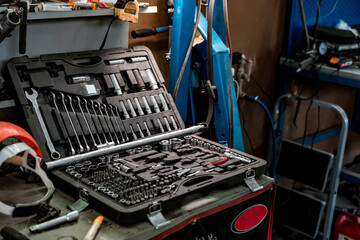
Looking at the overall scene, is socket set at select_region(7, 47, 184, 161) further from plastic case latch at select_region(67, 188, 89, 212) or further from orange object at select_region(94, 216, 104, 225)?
orange object at select_region(94, 216, 104, 225)

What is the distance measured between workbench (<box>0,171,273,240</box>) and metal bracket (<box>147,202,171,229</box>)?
0.4 inches

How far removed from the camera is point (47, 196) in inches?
44.5

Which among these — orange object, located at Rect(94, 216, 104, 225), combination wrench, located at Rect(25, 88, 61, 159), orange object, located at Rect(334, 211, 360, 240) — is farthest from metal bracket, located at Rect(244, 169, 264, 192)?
orange object, located at Rect(334, 211, 360, 240)

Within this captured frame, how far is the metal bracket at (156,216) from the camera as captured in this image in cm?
107

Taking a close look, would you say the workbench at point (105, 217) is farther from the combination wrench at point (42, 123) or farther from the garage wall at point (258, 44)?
the garage wall at point (258, 44)

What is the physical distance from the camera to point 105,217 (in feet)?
3.60

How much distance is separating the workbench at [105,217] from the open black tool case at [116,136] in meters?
0.02

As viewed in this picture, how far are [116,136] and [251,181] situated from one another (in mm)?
478

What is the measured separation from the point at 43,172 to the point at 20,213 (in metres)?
0.15

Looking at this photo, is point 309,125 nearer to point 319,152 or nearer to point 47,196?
point 319,152

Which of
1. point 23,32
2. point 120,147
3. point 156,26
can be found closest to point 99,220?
point 120,147

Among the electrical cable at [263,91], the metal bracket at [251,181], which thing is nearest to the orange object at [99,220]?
the metal bracket at [251,181]

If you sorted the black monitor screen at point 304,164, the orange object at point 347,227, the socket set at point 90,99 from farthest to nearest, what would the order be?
the black monitor screen at point 304,164
the orange object at point 347,227
the socket set at point 90,99

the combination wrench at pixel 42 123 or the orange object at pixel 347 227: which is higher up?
the combination wrench at pixel 42 123
